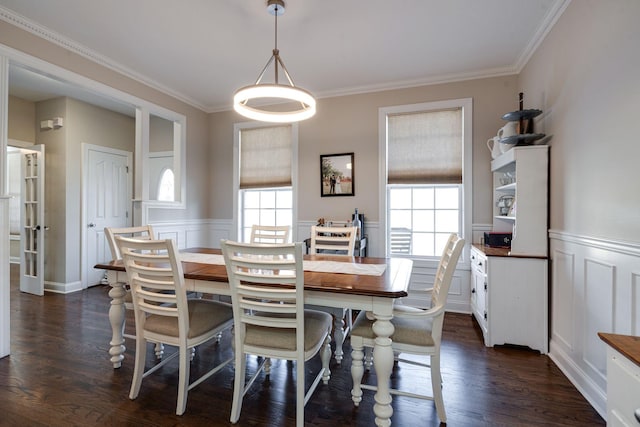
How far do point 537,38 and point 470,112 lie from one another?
927 mm

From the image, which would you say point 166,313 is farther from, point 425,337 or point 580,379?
point 580,379

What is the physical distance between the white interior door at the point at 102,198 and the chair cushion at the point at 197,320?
11.7 feet

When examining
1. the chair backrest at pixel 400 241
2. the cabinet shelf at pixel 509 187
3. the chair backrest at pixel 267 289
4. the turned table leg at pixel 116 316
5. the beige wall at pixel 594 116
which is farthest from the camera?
the chair backrest at pixel 400 241

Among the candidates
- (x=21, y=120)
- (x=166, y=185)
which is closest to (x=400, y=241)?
(x=166, y=185)

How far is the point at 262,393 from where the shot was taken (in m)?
2.02

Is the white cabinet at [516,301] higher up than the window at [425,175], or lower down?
lower down

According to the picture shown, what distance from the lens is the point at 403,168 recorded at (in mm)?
3926

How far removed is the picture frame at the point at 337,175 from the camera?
414cm

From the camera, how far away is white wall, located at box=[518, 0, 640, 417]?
1670 mm

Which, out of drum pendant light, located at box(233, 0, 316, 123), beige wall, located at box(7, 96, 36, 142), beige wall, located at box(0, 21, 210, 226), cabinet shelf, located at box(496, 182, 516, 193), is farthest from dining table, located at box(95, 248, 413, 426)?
beige wall, located at box(7, 96, 36, 142)

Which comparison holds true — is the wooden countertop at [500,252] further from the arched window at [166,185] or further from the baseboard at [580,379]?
the arched window at [166,185]

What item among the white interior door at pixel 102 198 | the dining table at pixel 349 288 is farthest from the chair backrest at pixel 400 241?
the white interior door at pixel 102 198

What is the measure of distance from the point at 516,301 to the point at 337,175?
246cm

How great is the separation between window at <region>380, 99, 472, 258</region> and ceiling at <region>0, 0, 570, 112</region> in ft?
1.38
